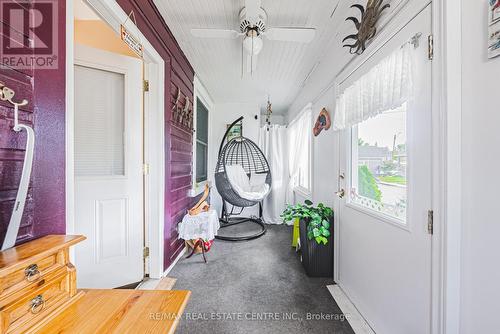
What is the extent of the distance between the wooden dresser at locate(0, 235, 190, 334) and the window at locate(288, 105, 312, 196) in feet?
8.97

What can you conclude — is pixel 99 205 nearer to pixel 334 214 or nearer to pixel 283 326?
pixel 283 326

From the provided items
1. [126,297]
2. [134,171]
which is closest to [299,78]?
[134,171]

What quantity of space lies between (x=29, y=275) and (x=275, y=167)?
378cm

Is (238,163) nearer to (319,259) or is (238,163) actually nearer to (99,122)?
(319,259)

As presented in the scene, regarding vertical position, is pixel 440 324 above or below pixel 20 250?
below

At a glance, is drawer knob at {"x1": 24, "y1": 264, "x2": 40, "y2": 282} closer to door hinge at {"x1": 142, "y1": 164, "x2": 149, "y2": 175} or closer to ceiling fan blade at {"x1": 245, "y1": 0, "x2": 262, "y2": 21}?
door hinge at {"x1": 142, "y1": 164, "x2": 149, "y2": 175}

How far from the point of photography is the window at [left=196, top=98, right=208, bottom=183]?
340 centimetres

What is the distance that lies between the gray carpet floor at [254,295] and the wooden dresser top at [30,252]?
1115 mm

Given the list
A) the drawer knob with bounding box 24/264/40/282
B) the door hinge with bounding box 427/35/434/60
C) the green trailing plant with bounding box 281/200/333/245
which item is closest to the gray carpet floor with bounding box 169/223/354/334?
the green trailing plant with bounding box 281/200/333/245

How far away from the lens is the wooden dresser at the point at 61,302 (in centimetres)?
54

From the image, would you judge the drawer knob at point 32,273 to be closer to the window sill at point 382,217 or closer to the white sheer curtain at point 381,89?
the window sill at point 382,217

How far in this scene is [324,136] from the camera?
2.37 m

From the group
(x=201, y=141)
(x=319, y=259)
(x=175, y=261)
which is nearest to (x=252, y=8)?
(x=319, y=259)

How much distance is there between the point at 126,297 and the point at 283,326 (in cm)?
120
